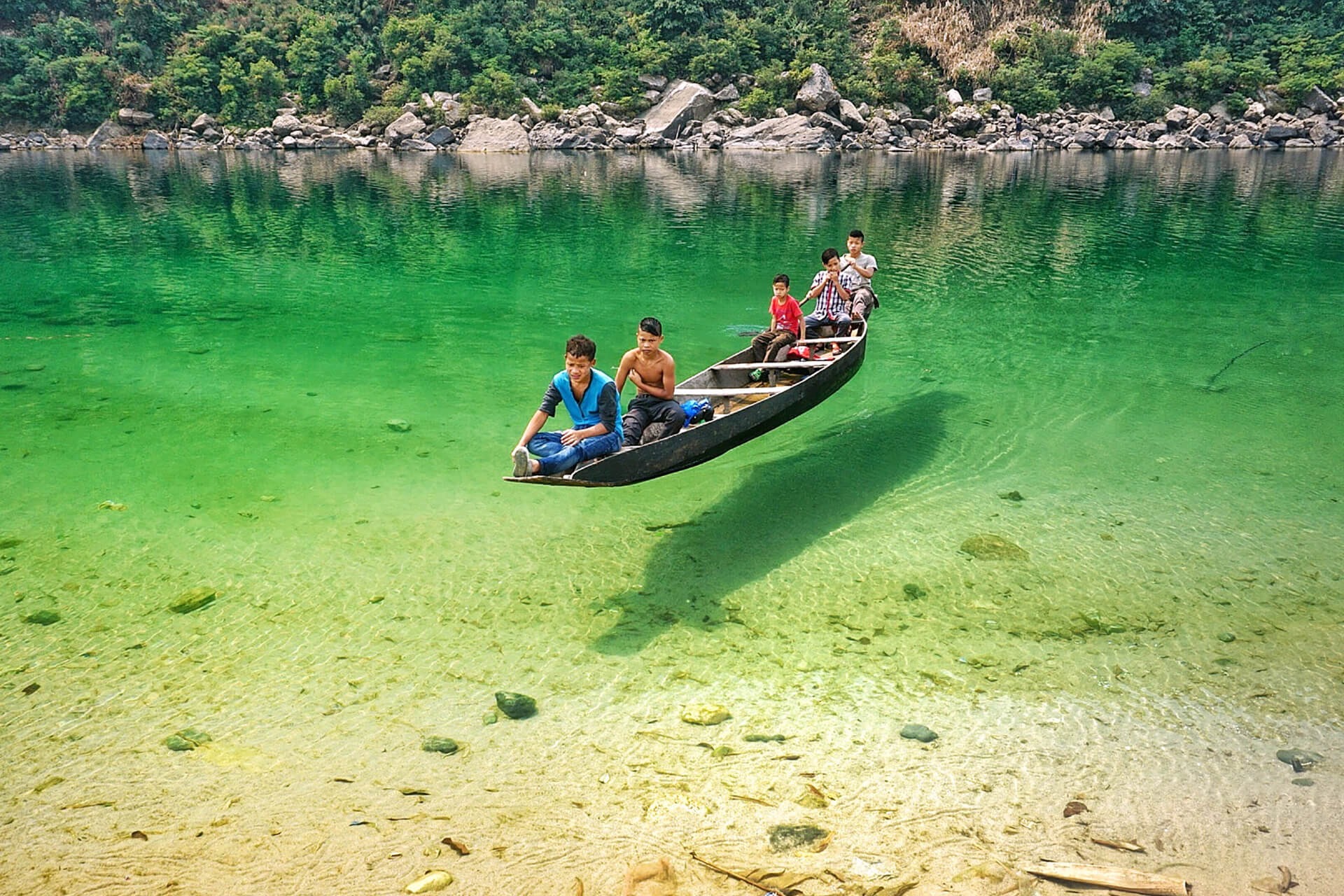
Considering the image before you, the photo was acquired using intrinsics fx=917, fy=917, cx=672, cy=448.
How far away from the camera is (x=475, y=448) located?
9.41m

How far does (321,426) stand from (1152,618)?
8.18 metres

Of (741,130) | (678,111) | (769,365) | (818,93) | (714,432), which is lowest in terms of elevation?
(714,432)

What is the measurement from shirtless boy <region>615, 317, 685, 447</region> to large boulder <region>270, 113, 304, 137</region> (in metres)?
53.4

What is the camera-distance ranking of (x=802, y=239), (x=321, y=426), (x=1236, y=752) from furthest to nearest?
(x=802, y=239)
(x=321, y=426)
(x=1236, y=752)

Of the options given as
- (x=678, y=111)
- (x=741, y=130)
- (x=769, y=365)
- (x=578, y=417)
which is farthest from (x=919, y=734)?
(x=678, y=111)

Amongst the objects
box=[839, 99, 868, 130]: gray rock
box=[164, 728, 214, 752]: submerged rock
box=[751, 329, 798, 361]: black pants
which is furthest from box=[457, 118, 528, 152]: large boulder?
box=[164, 728, 214, 752]: submerged rock

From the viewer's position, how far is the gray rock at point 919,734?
16.8ft

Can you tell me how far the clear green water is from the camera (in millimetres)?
4832

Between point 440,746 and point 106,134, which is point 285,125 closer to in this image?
point 106,134

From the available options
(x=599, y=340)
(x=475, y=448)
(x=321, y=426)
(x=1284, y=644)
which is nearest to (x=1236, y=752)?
(x=1284, y=644)

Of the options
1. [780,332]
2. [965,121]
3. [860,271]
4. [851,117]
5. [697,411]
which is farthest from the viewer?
[851,117]

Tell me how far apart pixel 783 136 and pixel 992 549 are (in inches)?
1849

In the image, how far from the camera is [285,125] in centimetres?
5297

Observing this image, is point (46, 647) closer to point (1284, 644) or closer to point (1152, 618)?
point (1152, 618)
